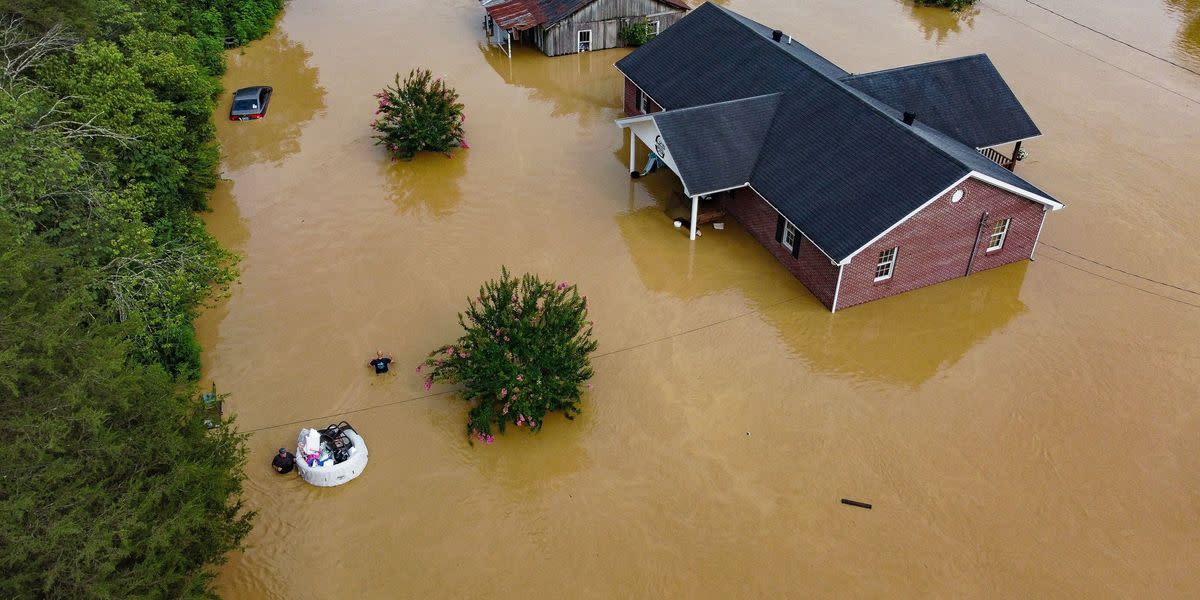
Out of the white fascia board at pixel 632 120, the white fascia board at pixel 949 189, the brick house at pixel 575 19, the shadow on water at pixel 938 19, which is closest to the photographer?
the white fascia board at pixel 949 189

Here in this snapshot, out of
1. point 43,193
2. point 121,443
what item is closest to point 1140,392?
point 121,443

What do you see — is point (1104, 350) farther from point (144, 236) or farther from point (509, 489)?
point (144, 236)

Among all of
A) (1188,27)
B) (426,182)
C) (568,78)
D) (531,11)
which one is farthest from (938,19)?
(426,182)

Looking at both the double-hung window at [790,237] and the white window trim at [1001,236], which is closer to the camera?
the white window trim at [1001,236]

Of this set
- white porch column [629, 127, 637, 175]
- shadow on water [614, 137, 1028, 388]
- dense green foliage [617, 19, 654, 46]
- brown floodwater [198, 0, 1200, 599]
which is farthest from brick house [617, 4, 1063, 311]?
dense green foliage [617, 19, 654, 46]

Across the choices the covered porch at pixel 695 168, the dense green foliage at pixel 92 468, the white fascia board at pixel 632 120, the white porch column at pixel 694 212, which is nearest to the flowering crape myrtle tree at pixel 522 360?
the dense green foliage at pixel 92 468

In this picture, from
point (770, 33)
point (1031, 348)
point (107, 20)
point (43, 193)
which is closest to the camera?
point (43, 193)

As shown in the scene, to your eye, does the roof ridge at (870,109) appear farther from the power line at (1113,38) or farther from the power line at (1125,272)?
the power line at (1113,38)
